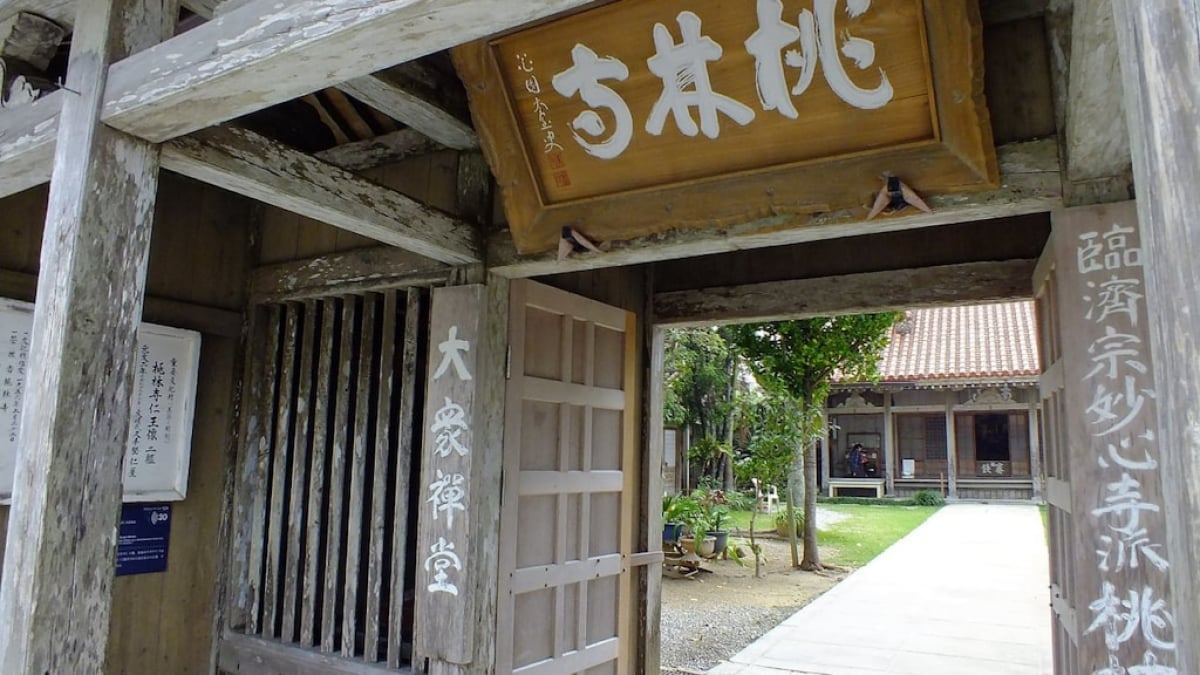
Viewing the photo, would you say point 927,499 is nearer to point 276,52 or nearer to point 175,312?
point 175,312

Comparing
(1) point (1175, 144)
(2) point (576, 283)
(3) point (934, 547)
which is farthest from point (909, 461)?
(1) point (1175, 144)

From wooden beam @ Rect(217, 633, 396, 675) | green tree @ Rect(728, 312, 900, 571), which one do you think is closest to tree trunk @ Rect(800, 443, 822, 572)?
green tree @ Rect(728, 312, 900, 571)

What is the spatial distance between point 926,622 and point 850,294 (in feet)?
13.6

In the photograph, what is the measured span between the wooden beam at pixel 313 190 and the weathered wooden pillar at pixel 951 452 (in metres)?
16.7

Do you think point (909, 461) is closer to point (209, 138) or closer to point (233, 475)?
point (233, 475)

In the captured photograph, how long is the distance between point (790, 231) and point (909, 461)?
17.5m

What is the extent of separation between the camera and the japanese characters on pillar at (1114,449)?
200 centimetres

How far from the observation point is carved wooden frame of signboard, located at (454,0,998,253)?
2.05m

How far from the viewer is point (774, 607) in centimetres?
749

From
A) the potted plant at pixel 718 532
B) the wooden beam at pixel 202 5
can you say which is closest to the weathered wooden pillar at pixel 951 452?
the potted plant at pixel 718 532

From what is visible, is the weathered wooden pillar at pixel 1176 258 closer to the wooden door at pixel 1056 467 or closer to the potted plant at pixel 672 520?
the wooden door at pixel 1056 467

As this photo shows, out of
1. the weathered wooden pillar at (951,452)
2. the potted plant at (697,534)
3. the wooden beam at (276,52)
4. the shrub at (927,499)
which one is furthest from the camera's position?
the weathered wooden pillar at (951,452)

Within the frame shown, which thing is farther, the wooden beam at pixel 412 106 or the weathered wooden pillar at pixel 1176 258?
the wooden beam at pixel 412 106

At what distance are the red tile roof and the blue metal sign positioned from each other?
13762mm
